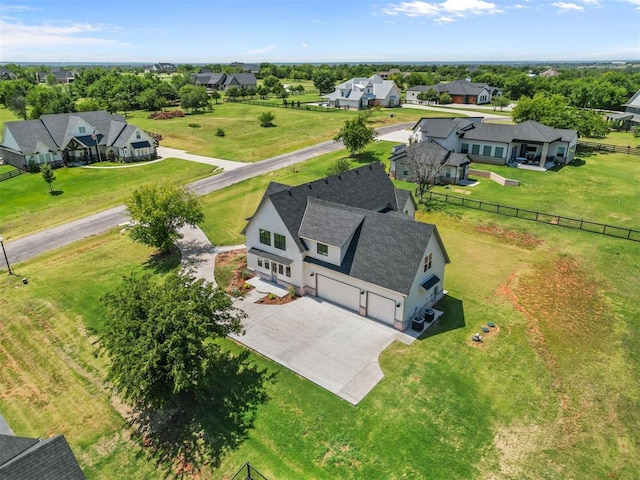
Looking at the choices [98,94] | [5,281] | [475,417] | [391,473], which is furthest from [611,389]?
[98,94]

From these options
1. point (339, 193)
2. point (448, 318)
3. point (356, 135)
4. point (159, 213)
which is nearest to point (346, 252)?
point (339, 193)

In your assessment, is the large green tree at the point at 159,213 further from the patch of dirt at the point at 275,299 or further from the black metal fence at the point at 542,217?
Answer: the black metal fence at the point at 542,217

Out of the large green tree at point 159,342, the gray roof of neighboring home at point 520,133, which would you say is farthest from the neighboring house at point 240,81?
the large green tree at point 159,342

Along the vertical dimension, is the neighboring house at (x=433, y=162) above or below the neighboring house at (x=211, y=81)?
below

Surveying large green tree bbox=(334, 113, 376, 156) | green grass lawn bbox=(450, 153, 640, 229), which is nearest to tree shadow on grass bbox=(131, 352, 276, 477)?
green grass lawn bbox=(450, 153, 640, 229)

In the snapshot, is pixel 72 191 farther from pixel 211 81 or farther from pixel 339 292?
pixel 211 81

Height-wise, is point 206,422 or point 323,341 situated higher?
point 323,341

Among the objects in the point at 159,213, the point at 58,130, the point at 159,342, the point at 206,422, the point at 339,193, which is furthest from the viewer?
the point at 58,130
